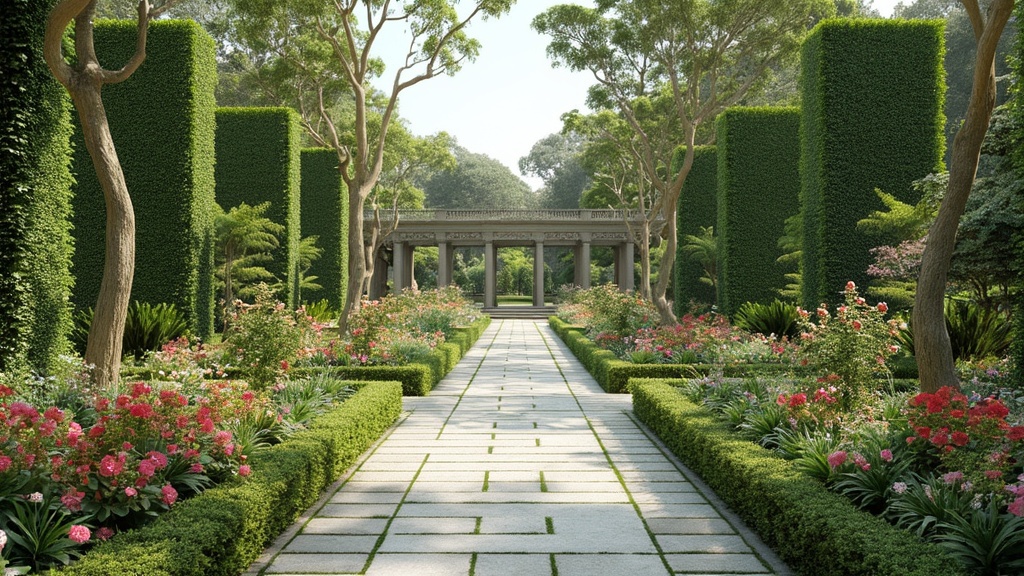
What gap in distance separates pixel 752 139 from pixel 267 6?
38.5ft

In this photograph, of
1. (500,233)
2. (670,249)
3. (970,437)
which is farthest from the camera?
(500,233)

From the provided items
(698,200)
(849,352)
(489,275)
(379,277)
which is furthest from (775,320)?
(379,277)

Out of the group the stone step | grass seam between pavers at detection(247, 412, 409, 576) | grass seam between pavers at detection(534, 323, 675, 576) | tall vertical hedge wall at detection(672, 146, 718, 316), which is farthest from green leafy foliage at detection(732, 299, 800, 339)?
the stone step

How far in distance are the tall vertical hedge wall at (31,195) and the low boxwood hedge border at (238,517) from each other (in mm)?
4126

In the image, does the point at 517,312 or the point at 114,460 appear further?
the point at 517,312

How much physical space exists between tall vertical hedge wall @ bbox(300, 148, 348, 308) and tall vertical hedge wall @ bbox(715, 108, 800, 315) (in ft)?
38.7

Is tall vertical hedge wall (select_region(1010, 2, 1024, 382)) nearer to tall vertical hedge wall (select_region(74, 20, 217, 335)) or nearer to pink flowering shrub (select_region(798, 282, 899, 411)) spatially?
pink flowering shrub (select_region(798, 282, 899, 411))

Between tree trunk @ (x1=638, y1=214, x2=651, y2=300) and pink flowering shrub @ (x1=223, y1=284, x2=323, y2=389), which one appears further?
tree trunk @ (x1=638, y1=214, x2=651, y2=300)

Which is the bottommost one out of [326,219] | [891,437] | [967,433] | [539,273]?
[891,437]

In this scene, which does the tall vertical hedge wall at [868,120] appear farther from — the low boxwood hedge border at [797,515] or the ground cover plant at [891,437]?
the low boxwood hedge border at [797,515]

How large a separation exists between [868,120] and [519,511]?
1196 centimetres

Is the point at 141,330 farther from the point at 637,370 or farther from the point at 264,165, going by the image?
the point at 264,165

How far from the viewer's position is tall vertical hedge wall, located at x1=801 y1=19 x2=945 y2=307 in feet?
44.6

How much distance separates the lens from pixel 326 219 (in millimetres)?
23391
